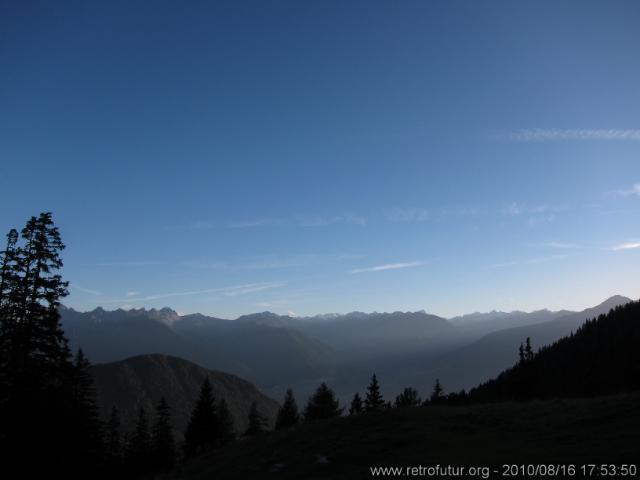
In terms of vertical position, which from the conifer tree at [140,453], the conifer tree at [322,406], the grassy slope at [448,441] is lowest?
the conifer tree at [140,453]

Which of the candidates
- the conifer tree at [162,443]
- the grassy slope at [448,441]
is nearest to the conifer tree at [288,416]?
the conifer tree at [162,443]

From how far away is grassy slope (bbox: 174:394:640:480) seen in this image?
1984 cm

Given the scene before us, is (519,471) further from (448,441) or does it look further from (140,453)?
(140,453)

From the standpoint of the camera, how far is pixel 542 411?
29.7 metres

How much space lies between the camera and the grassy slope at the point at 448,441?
65.1ft

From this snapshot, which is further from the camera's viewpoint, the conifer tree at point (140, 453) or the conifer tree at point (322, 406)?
the conifer tree at point (322, 406)

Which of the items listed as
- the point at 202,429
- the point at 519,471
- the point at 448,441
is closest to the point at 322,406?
the point at 202,429

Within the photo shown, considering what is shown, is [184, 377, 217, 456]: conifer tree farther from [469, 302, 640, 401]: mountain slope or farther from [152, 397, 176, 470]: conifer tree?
[469, 302, 640, 401]: mountain slope

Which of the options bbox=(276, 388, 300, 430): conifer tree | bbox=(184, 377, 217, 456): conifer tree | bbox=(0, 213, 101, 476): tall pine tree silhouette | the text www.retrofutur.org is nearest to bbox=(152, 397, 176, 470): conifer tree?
bbox=(184, 377, 217, 456): conifer tree

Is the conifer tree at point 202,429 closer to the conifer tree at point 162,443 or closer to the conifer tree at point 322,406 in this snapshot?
the conifer tree at point 162,443

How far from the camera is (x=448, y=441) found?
25719mm

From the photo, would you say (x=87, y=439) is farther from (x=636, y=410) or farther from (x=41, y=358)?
(x=636, y=410)

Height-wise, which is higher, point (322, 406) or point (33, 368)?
point (33, 368)

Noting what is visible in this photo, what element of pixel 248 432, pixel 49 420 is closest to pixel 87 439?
pixel 49 420
